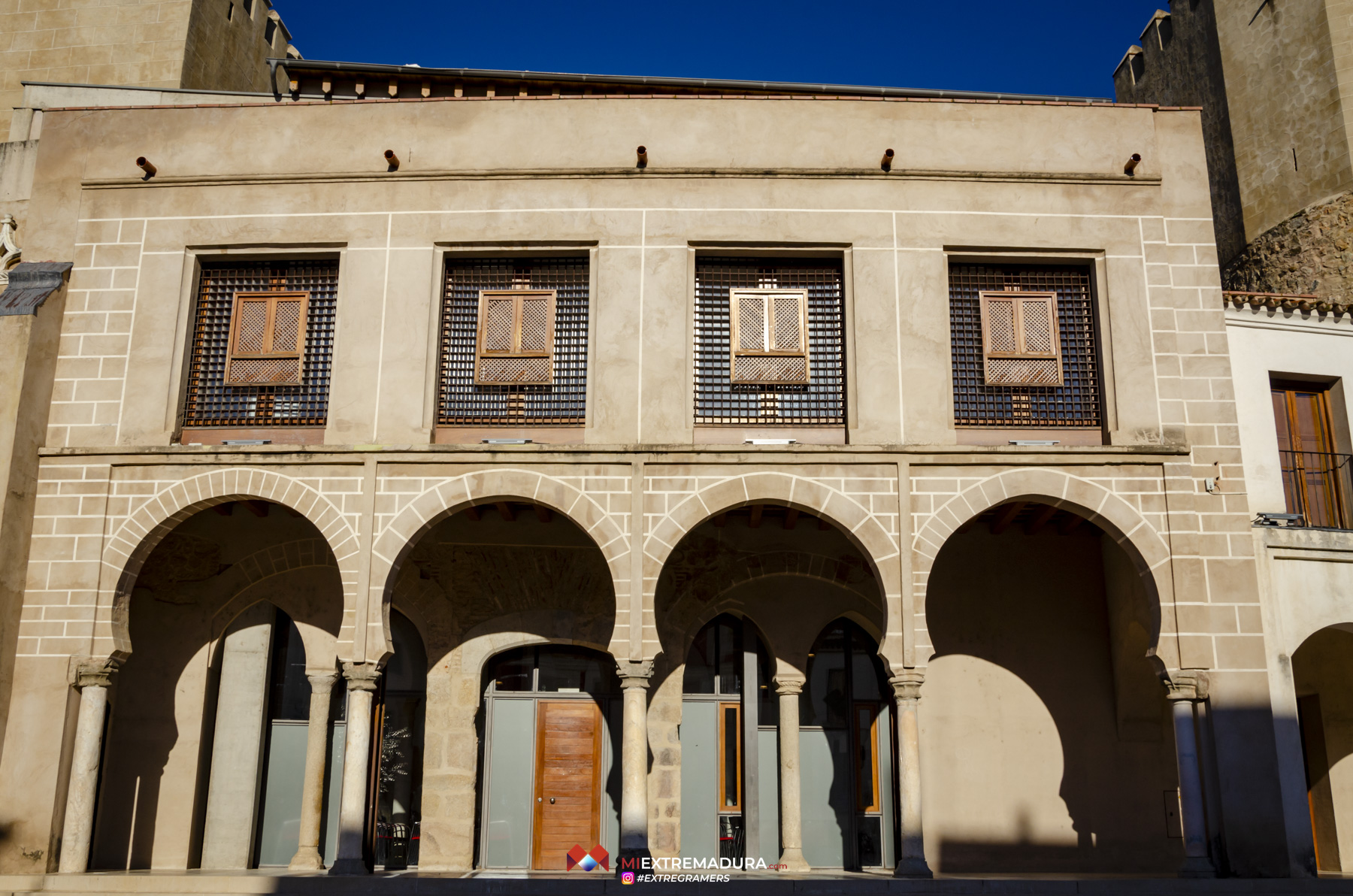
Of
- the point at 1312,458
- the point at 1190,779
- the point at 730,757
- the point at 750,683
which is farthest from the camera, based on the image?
the point at 750,683

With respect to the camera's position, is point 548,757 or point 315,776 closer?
point 315,776

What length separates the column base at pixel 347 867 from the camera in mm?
12211

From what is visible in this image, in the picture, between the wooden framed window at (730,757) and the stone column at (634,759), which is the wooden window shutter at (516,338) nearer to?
the stone column at (634,759)

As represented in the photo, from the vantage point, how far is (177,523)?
45.2ft

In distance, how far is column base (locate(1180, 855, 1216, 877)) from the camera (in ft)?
39.8

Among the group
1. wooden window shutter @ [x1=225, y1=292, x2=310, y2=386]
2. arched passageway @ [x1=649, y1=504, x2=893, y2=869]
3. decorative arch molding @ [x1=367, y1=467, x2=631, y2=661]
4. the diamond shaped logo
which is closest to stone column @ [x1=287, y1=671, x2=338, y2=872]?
decorative arch molding @ [x1=367, y1=467, x2=631, y2=661]

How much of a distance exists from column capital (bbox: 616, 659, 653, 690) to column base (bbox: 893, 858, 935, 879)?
3185mm

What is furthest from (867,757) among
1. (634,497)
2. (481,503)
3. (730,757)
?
(481,503)

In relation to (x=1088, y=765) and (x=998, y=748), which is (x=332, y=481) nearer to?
(x=998, y=748)

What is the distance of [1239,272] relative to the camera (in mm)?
21891

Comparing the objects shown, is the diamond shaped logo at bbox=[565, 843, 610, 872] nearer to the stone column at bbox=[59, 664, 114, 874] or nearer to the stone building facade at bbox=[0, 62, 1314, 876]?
the stone building facade at bbox=[0, 62, 1314, 876]

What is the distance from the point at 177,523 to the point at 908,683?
8.39 m

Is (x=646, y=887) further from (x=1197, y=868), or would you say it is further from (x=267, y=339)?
(x=267, y=339)

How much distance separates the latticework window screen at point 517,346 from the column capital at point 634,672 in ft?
9.40
